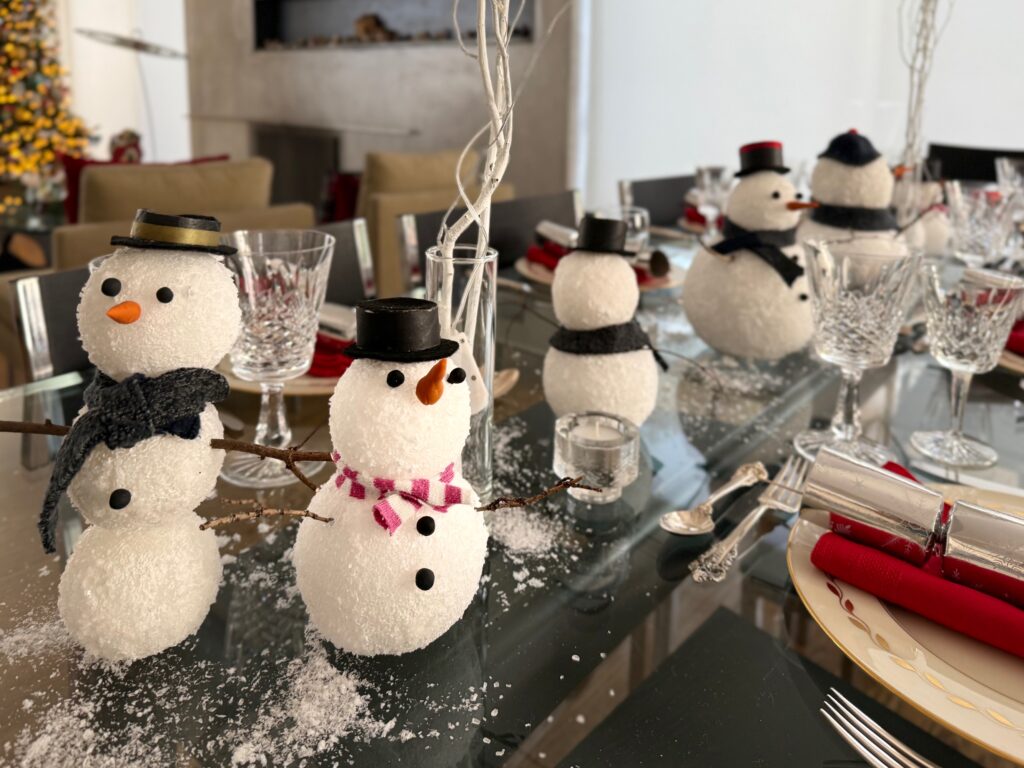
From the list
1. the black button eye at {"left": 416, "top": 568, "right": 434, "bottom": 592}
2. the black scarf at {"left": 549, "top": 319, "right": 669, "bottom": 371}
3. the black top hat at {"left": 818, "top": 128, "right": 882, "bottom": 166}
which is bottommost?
the black button eye at {"left": 416, "top": 568, "right": 434, "bottom": 592}

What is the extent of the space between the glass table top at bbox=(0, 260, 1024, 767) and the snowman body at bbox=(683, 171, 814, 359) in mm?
290

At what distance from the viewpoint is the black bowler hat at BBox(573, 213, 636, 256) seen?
0.70 meters

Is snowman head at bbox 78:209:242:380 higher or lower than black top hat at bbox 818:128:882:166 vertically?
lower

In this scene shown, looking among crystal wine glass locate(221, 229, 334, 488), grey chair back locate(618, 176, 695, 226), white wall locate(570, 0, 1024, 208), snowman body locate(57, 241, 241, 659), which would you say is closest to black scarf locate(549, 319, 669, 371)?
crystal wine glass locate(221, 229, 334, 488)

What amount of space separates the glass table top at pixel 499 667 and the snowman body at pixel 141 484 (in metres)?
0.03

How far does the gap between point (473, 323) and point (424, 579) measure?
226 mm

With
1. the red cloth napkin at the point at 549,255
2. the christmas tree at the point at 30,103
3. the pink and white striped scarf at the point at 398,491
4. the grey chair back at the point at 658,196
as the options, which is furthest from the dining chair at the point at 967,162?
the christmas tree at the point at 30,103

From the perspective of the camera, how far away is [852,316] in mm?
779

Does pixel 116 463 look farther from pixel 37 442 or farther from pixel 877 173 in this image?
pixel 877 173

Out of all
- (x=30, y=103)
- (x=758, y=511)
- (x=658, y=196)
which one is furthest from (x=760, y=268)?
(x=30, y=103)

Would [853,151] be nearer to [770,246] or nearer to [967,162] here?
[770,246]

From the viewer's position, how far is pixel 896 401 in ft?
3.10

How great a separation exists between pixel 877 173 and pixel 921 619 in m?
0.75

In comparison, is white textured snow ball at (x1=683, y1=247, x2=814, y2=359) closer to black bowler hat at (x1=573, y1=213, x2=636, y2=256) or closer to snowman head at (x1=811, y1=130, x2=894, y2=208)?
snowman head at (x1=811, y1=130, x2=894, y2=208)
